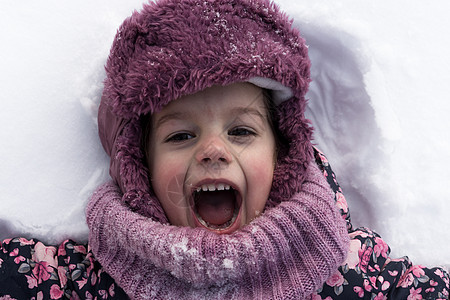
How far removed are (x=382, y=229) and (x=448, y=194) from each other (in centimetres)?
22

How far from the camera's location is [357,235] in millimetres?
1255

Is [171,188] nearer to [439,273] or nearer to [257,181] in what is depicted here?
[257,181]

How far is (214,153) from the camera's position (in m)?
1.04

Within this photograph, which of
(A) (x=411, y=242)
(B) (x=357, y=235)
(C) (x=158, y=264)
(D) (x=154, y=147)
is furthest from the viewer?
(A) (x=411, y=242)

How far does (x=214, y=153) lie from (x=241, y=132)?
120 mm

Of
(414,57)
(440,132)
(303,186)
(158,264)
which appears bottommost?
(158,264)

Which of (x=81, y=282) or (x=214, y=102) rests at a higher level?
(x=214, y=102)

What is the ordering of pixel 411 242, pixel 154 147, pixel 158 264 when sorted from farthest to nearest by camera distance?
pixel 411 242 < pixel 154 147 < pixel 158 264

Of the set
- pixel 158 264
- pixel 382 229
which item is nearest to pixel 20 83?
pixel 158 264

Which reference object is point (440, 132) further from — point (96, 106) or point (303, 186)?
point (96, 106)

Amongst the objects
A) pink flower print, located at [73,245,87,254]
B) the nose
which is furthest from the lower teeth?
pink flower print, located at [73,245,87,254]

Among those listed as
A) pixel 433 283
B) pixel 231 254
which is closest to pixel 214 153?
pixel 231 254

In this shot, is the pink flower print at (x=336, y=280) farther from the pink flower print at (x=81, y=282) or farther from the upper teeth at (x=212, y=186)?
the pink flower print at (x=81, y=282)

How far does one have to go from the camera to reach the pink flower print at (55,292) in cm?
112
